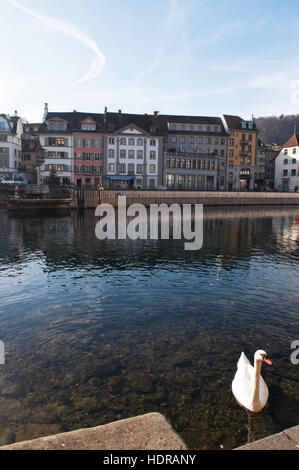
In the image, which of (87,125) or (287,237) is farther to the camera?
(87,125)

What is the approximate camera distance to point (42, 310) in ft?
40.9

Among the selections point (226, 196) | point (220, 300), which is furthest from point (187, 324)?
point (226, 196)

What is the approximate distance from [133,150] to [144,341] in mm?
73550

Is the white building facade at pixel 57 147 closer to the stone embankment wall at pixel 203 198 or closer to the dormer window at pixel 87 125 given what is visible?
the dormer window at pixel 87 125

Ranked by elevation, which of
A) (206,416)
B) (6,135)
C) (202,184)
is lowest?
(206,416)

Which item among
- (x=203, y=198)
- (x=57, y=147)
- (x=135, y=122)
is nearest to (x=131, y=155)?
(x=135, y=122)

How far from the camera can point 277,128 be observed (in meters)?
159

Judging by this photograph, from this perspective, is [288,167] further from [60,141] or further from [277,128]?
[60,141]

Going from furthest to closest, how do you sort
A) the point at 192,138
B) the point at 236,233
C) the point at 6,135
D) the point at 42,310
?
the point at 192,138, the point at 6,135, the point at 236,233, the point at 42,310

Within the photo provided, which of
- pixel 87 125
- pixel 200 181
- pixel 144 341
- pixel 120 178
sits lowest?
pixel 144 341

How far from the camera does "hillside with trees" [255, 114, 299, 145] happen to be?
151 m

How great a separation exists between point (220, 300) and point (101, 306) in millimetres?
4333

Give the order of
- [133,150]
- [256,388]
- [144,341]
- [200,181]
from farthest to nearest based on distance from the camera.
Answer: [200,181] → [133,150] → [144,341] → [256,388]

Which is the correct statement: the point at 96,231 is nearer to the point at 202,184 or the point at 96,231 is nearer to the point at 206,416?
the point at 206,416
